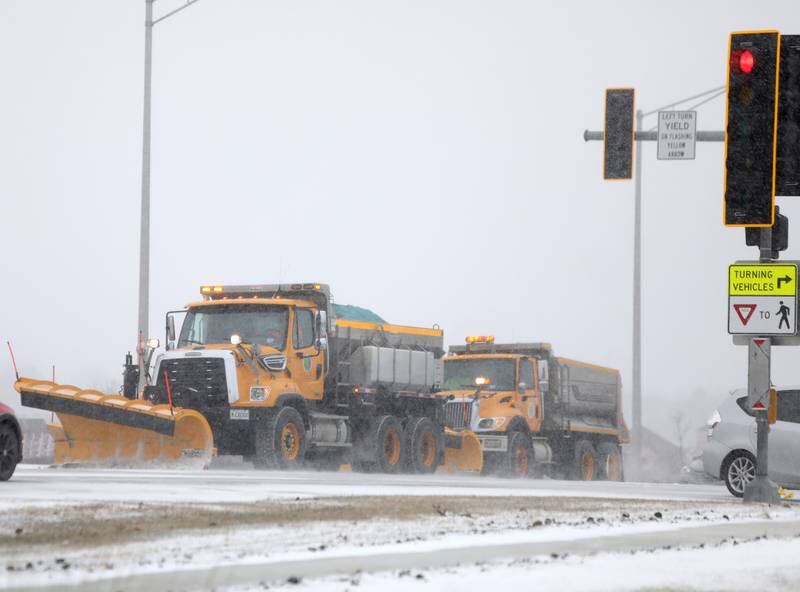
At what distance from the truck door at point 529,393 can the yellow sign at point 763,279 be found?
16623mm

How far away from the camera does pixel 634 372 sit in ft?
145

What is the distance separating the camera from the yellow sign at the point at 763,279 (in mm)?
16531

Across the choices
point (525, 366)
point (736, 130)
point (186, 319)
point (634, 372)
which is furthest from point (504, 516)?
point (634, 372)

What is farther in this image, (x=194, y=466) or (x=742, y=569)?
(x=194, y=466)

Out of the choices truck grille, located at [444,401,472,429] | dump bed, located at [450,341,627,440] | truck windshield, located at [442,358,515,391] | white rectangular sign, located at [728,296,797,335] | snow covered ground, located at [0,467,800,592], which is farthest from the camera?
dump bed, located at [450,341,627,440]

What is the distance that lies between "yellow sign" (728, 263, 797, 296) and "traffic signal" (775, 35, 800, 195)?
0.90 m

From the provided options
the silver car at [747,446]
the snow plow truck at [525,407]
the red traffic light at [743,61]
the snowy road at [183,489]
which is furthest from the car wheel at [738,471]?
the snow plow truck at [525,407]

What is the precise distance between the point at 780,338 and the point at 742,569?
801 centimetres

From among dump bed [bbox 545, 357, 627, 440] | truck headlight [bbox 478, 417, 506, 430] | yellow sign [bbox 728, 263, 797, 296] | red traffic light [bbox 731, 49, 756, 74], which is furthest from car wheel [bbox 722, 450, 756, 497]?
dump bed [bbox 545, 357, 627, 440]

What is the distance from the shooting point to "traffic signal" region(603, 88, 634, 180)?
22938 mm

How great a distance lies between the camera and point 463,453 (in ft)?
103

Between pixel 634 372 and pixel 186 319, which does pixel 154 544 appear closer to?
pixel 186 319

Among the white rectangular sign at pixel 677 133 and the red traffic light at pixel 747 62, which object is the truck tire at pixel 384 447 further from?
the red traffic light at pixel 747 62

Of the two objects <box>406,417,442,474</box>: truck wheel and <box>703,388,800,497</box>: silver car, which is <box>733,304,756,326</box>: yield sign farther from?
<box>406,417,442,474</box>: truck wheel
